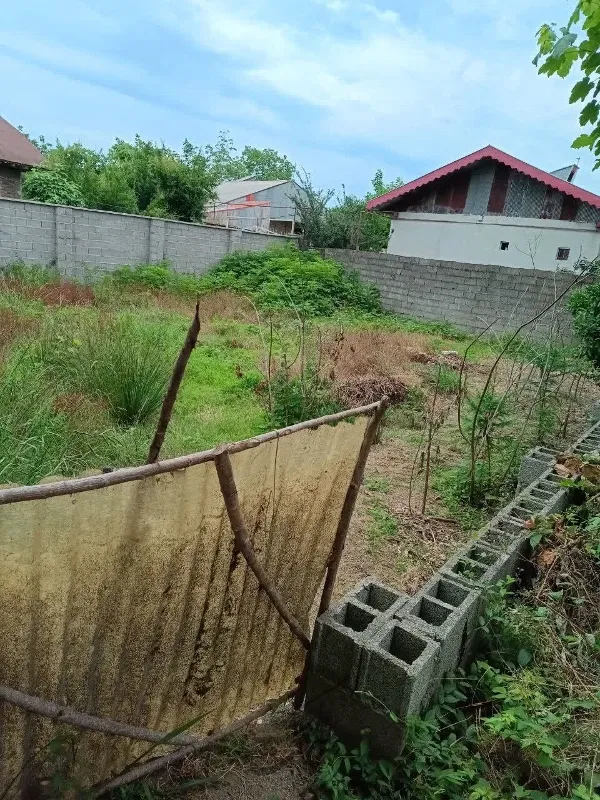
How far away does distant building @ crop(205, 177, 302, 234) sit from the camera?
25491mm

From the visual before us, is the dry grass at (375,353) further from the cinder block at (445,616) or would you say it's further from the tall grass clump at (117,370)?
the cinder block at (445,616)

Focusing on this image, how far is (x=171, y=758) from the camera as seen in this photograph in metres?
1.43

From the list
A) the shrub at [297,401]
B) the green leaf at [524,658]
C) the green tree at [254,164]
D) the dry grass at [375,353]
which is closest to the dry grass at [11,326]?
the shrub at [297,401]

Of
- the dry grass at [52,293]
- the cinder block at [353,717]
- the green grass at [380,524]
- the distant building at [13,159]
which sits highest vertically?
the distant building at [13,159]

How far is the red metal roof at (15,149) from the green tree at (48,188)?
58.3 inches

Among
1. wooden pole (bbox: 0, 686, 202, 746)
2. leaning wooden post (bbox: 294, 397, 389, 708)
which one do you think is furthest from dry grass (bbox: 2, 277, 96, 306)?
wooden pole (bbox: 0, 686, 202, 746)

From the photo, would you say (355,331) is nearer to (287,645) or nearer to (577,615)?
(577,615)

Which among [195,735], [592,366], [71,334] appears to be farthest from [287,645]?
[592,366]

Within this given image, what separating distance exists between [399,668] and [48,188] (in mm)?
15060

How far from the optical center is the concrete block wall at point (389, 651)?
60.5 inches

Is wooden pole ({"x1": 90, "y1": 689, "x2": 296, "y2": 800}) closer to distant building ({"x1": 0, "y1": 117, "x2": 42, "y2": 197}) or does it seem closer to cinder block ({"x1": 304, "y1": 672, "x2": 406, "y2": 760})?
cinder block ({"x1": 304, "y1": 672, "x2": 406, "y2": 760})

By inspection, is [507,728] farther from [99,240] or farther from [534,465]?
[99,240]

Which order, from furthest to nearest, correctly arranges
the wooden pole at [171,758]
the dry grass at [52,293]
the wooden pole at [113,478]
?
the dry grass at [52,293] < the wooden pole at [171,758] < the wooden pole at [113,478]

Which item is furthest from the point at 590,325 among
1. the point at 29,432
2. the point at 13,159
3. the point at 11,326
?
the point at 13,159
